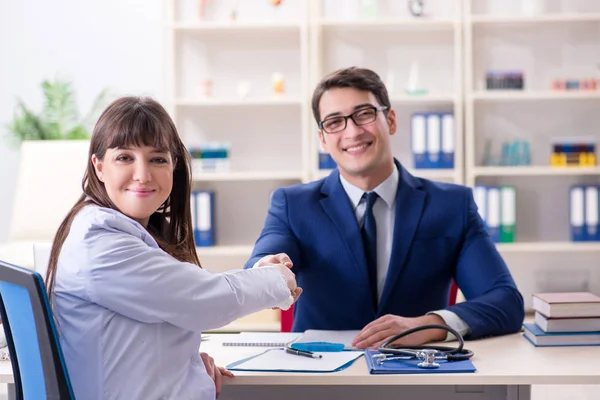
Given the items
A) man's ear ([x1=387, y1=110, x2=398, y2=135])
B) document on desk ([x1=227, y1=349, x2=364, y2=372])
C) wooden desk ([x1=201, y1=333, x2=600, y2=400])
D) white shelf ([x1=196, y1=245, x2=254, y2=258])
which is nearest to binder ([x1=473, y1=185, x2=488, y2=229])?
white shelf ([x1=196, y1=245, x2=254, y2=258])

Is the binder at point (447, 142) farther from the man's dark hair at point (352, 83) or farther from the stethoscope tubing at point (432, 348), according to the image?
the stethoscope tubing at point (432, 348)

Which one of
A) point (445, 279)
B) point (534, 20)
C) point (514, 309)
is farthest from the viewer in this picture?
point (534, 20)

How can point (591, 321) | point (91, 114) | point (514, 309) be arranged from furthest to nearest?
point (91, 114)
point (514, 309)
point (591, 321)

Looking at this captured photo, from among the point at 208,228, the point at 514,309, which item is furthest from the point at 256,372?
the point at 208,228

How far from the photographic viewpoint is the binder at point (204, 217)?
477 centimetres

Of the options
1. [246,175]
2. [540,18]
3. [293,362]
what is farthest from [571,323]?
[540,18]

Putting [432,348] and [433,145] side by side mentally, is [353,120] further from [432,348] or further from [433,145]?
[433,145]

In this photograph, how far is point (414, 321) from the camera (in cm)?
199

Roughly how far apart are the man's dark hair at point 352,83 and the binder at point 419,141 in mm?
2186

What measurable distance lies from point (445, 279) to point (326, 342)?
22.4 inches

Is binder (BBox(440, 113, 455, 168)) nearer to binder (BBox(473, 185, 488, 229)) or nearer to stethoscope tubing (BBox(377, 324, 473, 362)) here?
binder (BBox(473, 185, 488, 229))

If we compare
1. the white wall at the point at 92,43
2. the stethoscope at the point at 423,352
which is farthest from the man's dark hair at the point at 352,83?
the white wall at the point at 92,43

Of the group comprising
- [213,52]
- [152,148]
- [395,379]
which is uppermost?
[213,52]

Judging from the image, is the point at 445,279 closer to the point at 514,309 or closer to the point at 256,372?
the point at 514,309
